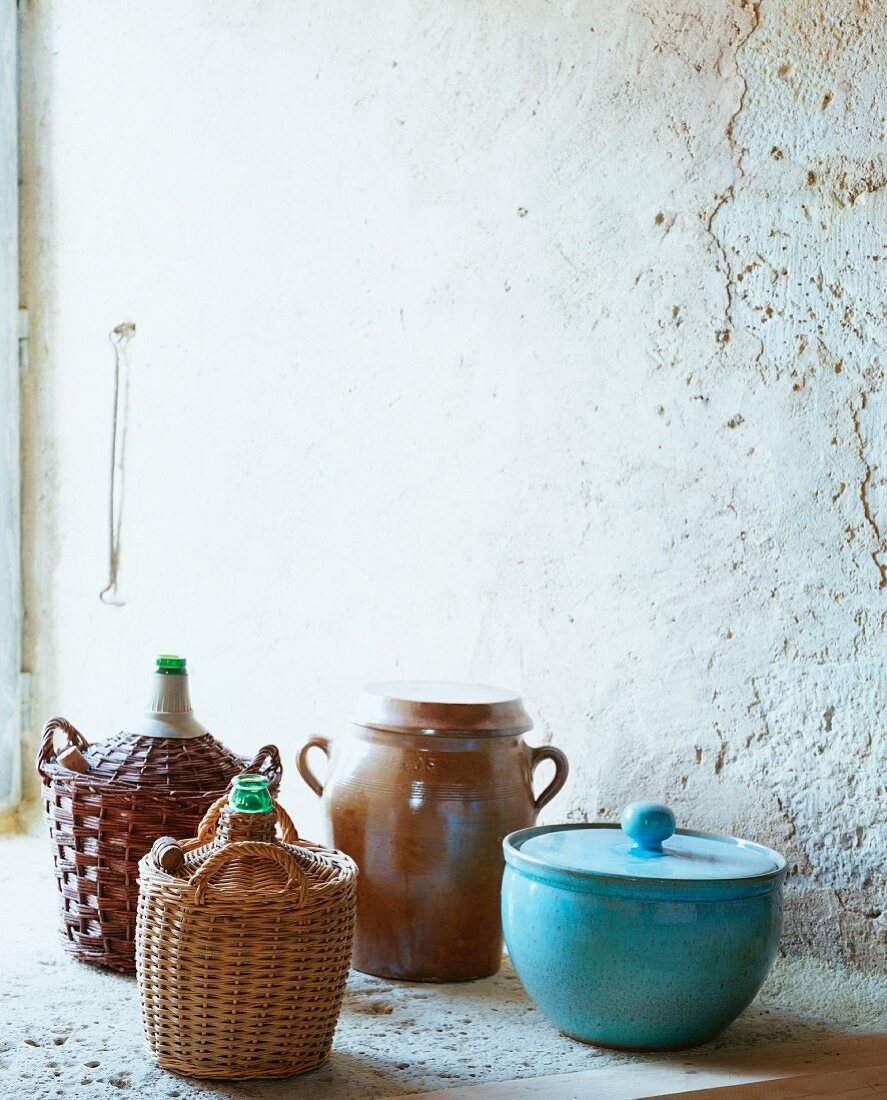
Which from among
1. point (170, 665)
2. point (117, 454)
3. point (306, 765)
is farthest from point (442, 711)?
point (117, 454)

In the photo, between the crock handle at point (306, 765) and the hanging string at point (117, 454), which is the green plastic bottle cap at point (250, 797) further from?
the hanging string at point (117, 454)

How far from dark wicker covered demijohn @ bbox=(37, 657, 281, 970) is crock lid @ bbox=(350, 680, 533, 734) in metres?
0.18

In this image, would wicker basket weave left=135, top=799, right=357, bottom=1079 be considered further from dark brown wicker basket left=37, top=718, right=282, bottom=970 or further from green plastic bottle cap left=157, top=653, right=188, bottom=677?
green plastic bottle cap left=157, top=653, right=188, bottom=677

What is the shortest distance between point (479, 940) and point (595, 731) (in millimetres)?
330

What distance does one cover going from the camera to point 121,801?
171 cm

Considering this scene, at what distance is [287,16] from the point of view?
2.35m

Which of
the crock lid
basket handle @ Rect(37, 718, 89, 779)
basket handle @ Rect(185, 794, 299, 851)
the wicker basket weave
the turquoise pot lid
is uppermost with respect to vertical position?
the crock lid

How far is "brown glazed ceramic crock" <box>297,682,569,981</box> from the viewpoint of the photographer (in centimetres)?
171

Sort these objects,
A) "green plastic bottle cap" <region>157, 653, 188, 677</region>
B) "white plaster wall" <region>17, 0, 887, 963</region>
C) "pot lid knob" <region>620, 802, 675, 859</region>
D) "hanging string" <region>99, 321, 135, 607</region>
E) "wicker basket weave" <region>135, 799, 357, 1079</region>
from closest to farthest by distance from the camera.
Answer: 1. "wicker basket weave" <region>135, 799, 357, 1079</region>
2. "pot lid knob" <region>620, 802, 675, 859</region>
3. "white plaster wall" <region>17, 0, 887, 963</region>
4. "green plastic bottle cap" <region>157, 653, 188, 677</region>
5. "hanging string" <region>99, 321, 135, 607</region>

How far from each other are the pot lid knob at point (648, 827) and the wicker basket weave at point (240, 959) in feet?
1.07

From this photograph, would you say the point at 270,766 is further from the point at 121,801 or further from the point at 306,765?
the point at 121,801

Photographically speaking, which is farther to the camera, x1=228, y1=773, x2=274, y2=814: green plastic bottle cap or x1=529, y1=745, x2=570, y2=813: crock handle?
x1=529, y1=745, x2=570, y2=813: crock handle

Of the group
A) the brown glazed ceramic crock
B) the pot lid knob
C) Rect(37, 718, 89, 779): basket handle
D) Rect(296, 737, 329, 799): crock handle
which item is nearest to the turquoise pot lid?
the pot lid knob

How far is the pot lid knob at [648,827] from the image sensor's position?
1.51 meters
